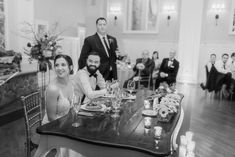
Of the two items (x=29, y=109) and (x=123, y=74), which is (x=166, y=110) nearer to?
(x=29, y=109)

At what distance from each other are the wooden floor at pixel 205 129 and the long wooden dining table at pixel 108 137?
1475 millimetres

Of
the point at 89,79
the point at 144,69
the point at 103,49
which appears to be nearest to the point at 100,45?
the point at 103,49

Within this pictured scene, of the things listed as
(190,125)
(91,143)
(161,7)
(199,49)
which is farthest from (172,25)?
(91,143)

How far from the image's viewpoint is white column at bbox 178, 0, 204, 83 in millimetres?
7922

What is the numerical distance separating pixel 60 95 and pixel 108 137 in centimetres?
70

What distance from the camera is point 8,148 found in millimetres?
2996

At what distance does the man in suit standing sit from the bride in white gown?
1.05m

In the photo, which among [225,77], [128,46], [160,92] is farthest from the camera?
[128,46]

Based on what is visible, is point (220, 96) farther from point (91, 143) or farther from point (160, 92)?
point (91, 143)

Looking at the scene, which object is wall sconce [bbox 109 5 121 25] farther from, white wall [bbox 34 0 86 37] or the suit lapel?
the suit lapel

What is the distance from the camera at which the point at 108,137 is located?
1483mm

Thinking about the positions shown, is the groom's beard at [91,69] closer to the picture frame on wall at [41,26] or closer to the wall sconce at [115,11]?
the picture frame on wall at [41,26]

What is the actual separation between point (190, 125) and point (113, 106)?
2.43m

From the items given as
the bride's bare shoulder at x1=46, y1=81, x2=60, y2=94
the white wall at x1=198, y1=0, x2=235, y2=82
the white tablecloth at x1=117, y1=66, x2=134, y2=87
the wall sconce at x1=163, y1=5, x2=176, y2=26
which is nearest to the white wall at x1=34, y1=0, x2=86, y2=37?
the white tablecloth at x1=117, y1=66, x2=134, y2=87
